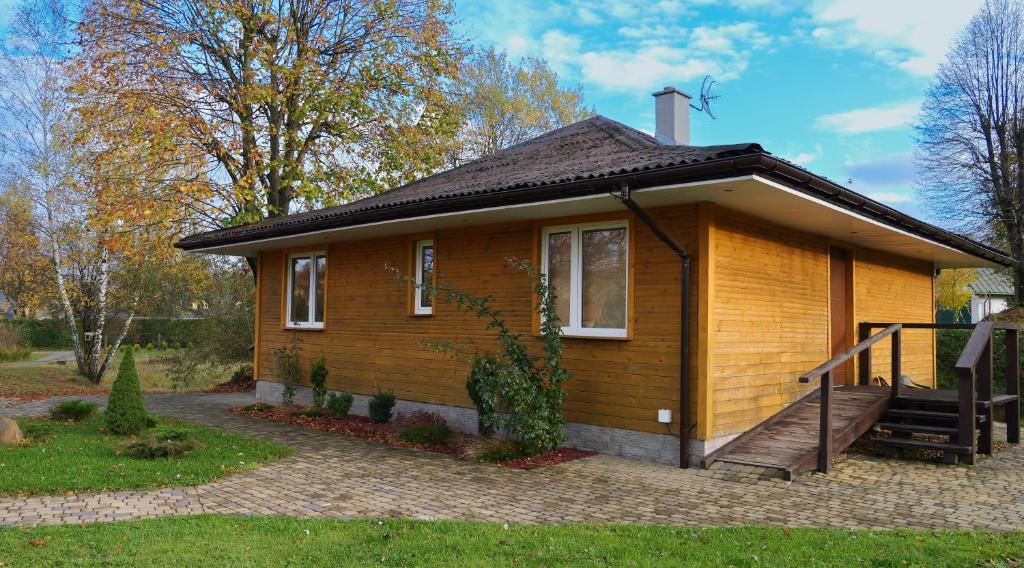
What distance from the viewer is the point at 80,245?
20.5 m

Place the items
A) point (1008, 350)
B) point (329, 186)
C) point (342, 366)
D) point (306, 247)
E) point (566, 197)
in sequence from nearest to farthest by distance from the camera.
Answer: point (566, 197) < point (1008, 350) < point (342, 366) < point (306, 247) < point (329, 186)

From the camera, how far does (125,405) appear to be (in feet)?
30.5

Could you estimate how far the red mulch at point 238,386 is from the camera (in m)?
17.8

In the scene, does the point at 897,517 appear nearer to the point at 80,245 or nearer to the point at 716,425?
the point at 716,425

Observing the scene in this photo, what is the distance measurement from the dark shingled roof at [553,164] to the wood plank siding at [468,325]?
2.28ft

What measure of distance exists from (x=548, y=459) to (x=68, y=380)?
17.1 m

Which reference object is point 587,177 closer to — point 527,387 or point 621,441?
point 527,387

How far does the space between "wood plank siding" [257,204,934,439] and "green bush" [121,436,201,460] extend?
11.6 feet

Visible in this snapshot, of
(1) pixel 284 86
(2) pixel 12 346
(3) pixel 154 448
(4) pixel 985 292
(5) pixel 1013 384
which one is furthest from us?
(4) pixel 985 292

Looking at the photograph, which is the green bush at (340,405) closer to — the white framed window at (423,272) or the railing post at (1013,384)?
the white framed window at (423,272)

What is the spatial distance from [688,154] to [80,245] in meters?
19.6

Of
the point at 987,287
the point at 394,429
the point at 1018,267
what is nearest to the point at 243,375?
the point at 394,429

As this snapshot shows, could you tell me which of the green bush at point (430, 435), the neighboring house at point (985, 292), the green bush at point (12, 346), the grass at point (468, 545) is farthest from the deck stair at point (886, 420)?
the neighboring house at point (985, 292)

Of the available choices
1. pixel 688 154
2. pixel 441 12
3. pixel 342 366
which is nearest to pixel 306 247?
pixel 342 366
